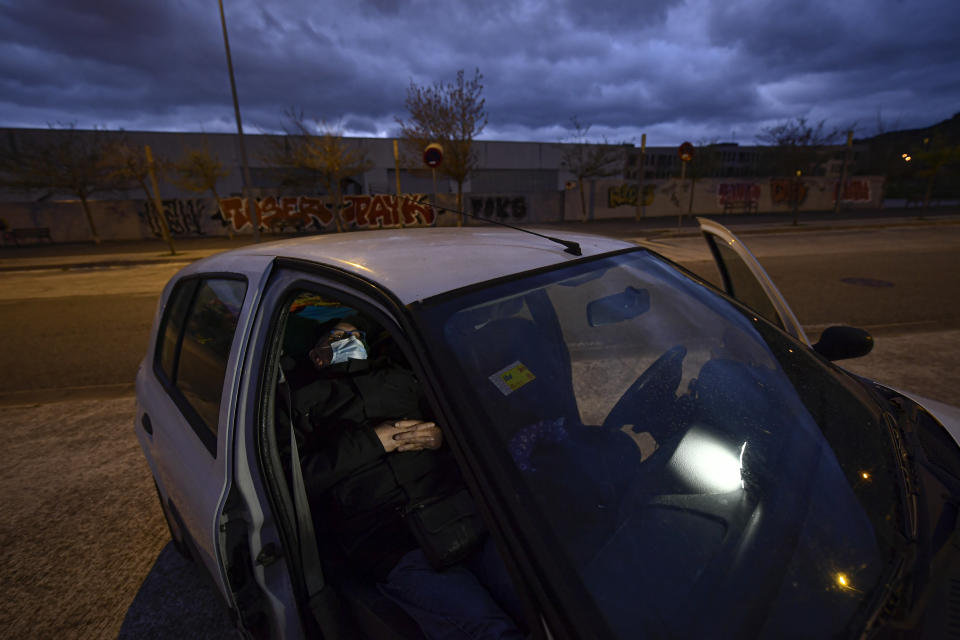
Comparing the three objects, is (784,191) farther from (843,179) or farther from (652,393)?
(652,393)

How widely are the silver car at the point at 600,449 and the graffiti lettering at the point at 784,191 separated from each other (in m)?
35.3

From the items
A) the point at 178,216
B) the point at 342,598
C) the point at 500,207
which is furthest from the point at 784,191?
the point at 342,598

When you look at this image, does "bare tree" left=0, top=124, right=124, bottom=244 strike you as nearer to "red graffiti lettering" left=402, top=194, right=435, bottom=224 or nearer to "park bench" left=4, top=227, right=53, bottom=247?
"park bench" left=4, top=227, right=53, bottom=247

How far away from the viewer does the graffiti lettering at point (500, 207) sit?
87.6 ft

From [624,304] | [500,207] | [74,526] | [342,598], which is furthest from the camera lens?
[500,207]

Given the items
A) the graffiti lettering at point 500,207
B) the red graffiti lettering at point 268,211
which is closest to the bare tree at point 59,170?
the red graffiti lettering at point 268,211

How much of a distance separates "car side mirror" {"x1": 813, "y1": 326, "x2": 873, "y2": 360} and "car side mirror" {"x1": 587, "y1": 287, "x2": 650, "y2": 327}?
79 cm

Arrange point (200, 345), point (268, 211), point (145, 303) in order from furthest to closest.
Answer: point (268, 211) < point (145, 303) < point (200, 345)

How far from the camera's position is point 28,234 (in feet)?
72.0

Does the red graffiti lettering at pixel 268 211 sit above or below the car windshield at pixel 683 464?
above

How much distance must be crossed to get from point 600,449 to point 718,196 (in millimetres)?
33976

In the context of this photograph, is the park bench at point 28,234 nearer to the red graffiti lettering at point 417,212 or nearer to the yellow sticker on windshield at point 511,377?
the red graffiti lettering at point 417,212

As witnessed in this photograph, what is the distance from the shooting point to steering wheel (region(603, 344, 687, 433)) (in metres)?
1.37

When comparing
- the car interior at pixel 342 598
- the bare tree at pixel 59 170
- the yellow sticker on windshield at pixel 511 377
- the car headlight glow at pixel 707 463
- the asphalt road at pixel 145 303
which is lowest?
the asphalt road at pixel 145 303
